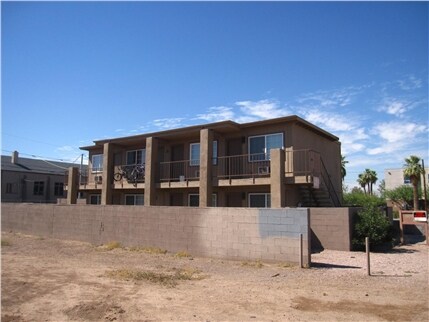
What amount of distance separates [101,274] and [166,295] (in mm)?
3083

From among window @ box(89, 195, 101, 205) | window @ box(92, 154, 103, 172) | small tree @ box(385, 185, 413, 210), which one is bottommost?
window @ box(89, 195, 101, 205)

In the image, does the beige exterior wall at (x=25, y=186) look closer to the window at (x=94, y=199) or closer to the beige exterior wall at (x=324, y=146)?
the window at (x=94, y=199)

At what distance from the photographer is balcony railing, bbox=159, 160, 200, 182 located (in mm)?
22125

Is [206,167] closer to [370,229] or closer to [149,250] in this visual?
[149,250]

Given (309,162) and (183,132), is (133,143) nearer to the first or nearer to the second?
(183,132)

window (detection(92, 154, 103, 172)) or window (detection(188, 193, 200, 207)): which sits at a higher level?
window (detection(92, 154, 103, 172))

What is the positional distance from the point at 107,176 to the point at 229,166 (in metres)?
9.13

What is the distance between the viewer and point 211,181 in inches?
773

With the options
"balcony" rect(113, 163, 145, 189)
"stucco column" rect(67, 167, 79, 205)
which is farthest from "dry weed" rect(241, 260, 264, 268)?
"stucco column" rect(67, 167, 79, 205)

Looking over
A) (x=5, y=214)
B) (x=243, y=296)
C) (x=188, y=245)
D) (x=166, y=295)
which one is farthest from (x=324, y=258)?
(x=5, y=214)

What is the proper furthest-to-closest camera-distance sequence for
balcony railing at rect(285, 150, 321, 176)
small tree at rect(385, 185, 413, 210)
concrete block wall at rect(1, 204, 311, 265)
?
small tree at rect(385, 185, 413, 210)
balcony railing at rect(285, 150, 321, 176)
concrete block wall at rect(1, 204, 311, 265)

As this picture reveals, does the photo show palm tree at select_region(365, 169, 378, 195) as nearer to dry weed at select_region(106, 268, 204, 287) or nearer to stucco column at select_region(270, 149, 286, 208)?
stucco column at select_region(270, 149, 286, 208)

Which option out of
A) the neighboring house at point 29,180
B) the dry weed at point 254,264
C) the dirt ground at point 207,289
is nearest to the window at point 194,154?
the dirt ground at point 207,289

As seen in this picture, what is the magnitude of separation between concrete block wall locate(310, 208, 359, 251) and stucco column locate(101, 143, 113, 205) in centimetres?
1450
